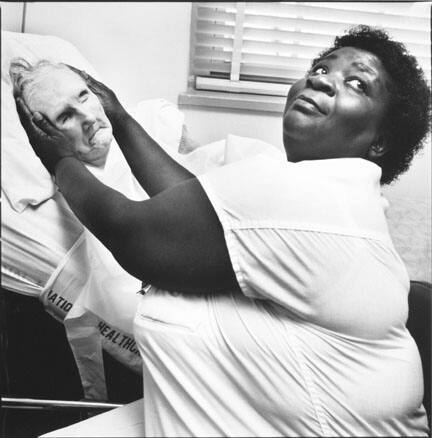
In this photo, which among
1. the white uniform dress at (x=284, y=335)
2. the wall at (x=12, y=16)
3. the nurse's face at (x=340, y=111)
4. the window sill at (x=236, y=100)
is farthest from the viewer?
the window sill at (x=236, y=100)

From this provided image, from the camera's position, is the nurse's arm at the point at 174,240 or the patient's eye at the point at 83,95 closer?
the nurse's arm at the point at 174,240

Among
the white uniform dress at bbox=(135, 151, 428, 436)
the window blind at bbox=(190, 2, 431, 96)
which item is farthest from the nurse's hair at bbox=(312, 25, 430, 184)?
the white uniform dress at bbox=(135, 151, 428, 436)

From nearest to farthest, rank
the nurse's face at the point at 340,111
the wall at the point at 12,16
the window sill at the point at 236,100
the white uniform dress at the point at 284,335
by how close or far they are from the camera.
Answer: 1. the white uniform dress at the point at 284,335
2. the nurse's face at the point at 340,111
3. the wall at the point at 12,16
4. the window sill at the point at 236,100

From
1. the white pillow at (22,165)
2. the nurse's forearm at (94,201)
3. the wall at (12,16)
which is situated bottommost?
the nurse's forearm at (94,201)

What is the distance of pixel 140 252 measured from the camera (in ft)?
1.90

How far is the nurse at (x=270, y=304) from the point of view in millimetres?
531

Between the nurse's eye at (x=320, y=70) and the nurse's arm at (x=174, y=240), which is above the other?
the nurse's eye at (x=320, y=70)

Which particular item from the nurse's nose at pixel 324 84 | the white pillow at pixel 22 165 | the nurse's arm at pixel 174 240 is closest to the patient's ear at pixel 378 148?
the nurse's nose at pixel 324 84

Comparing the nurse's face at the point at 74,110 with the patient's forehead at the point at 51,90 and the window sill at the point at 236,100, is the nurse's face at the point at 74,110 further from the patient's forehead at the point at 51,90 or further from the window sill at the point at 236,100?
the window sill at the point at 236,100

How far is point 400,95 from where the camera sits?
744 mm

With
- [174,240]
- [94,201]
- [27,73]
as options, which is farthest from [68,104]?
[174,240]

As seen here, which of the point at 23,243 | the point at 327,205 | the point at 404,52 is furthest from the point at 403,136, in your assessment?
the point at 23,243

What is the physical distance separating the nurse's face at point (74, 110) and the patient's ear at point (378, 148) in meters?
0.44

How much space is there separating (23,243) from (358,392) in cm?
59
